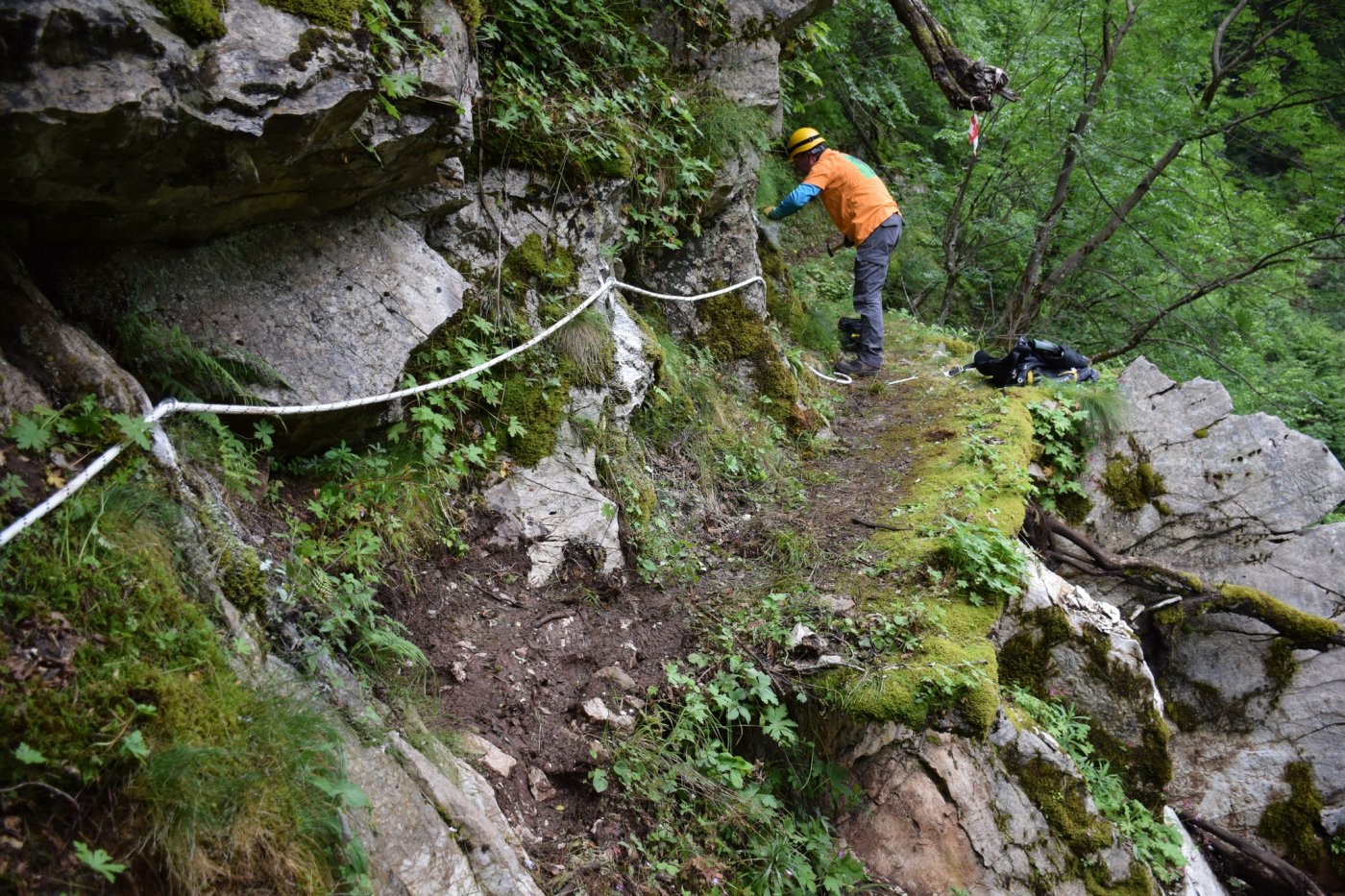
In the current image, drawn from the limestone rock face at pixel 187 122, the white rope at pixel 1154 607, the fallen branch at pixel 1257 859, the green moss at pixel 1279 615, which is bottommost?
the fallen branch at pixel 1257 859

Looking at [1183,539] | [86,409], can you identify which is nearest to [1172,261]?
[1183,539]

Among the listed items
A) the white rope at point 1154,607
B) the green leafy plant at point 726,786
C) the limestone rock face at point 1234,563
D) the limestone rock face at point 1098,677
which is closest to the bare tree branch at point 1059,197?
the limestone rock face at point 1234,563

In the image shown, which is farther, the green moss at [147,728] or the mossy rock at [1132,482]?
the mossy rock at [1132,482]

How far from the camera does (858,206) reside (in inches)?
320

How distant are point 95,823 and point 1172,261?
1294 centimetres

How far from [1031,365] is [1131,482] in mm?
1500

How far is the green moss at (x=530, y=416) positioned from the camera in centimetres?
432

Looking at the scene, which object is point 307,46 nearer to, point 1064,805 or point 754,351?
point 754,351

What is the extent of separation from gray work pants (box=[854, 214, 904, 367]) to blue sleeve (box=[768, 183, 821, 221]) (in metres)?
0.84

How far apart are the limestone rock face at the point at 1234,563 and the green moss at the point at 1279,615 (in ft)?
0.41

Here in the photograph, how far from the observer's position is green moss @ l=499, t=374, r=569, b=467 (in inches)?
170

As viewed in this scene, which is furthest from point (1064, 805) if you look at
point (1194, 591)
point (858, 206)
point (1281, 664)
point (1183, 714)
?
point (858, 206)

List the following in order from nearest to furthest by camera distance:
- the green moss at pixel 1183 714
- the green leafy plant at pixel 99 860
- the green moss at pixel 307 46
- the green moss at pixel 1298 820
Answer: the green leafy plant at pixel 99 860 < the green moss at pixel 307 46 < the green moss at pixel 1298 820 < the green moss at pixel 1183 714

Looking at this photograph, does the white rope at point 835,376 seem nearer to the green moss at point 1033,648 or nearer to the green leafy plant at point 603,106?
the green leafy plant at point 603,106
